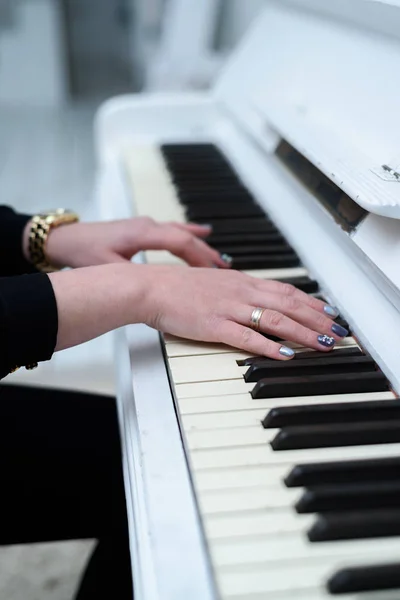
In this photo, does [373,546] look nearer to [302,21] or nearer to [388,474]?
[388,474]

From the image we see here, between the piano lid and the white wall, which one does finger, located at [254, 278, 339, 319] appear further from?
the white wall

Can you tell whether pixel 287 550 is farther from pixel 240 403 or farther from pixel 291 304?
pixel 291 304

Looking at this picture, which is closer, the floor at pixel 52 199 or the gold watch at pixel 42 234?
the gold watch at pixel 42 234

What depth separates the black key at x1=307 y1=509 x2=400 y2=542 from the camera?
46cm

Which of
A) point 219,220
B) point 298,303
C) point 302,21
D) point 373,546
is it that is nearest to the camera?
point 373,546

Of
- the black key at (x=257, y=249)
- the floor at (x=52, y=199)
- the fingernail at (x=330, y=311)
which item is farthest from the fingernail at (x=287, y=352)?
the floor at (x=52, y=199)

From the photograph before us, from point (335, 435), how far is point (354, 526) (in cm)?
10

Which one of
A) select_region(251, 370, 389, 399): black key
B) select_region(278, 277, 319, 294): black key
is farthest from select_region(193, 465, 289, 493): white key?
select_region(278, 277, 319, 294): black key

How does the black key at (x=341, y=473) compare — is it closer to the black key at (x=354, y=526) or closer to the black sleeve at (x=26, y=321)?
the black key at (x=354, y=526)

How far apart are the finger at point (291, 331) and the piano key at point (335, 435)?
0.45 ft

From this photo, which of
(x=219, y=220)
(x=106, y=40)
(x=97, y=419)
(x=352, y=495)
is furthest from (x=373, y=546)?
(x=106, y=40)

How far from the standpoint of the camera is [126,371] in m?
0.81

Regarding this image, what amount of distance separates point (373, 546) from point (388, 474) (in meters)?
0.07

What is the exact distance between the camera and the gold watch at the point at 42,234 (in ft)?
3.33
